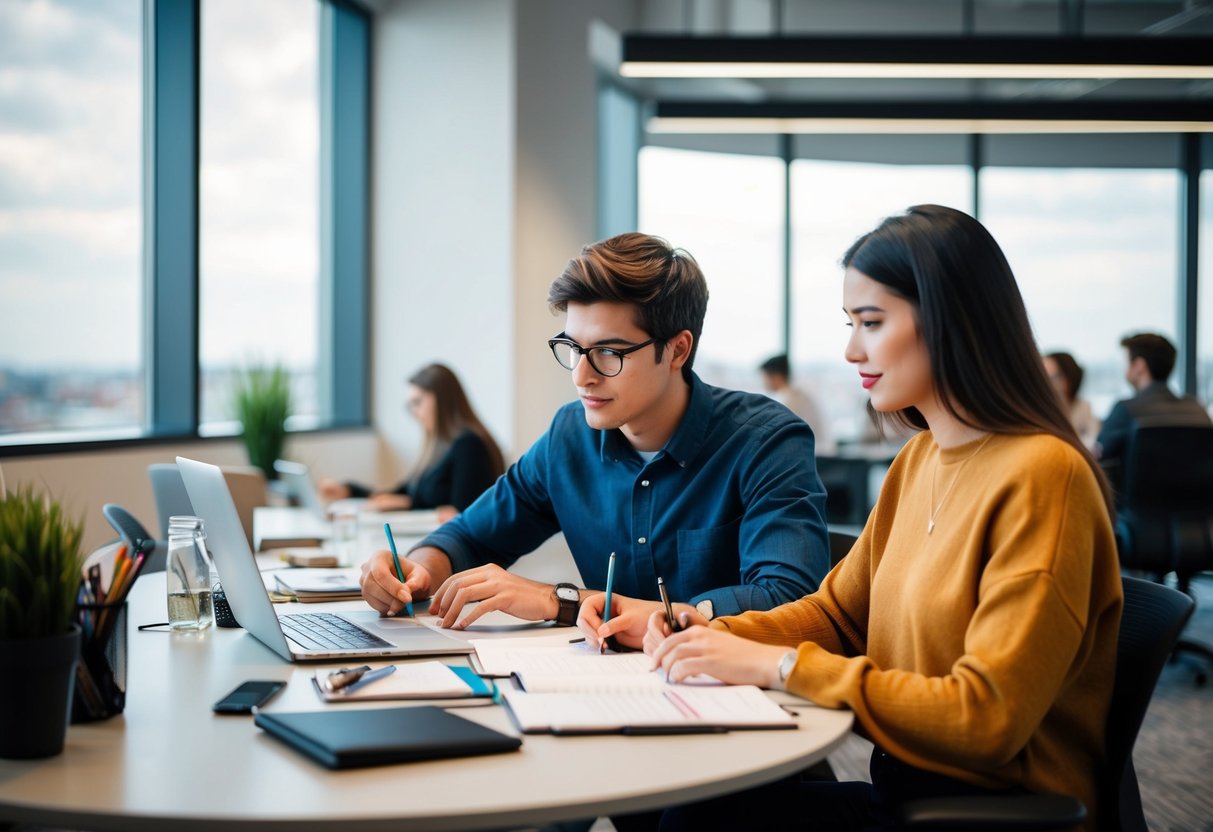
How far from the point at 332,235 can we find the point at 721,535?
5027 millimetres

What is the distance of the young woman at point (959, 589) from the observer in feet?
3.98

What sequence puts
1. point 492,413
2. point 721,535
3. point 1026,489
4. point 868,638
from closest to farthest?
point 1026,489, point 868,638, point 721,535, point 492,413

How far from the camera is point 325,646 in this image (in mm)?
1563

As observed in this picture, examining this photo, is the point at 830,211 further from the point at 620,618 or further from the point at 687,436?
the point at 620,618

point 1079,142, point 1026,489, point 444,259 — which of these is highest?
point 1079,142

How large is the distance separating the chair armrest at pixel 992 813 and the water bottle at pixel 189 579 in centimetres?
111

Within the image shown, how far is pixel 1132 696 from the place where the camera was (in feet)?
4.38

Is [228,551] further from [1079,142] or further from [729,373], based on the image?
[1079,142]

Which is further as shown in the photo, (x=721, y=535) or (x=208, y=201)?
(x=208, y=201)

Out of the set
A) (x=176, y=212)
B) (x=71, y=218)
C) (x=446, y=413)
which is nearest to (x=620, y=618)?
(x=446, y=413)

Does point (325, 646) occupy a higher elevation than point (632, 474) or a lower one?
lower

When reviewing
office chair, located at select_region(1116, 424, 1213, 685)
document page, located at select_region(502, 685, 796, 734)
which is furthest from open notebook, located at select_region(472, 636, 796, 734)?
office chair, located at select_region(1116, 424, 1213, 685)

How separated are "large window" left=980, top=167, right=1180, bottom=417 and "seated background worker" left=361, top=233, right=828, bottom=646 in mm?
6862

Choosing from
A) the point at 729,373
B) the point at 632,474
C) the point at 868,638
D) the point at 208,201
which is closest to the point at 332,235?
the point at 208,201
